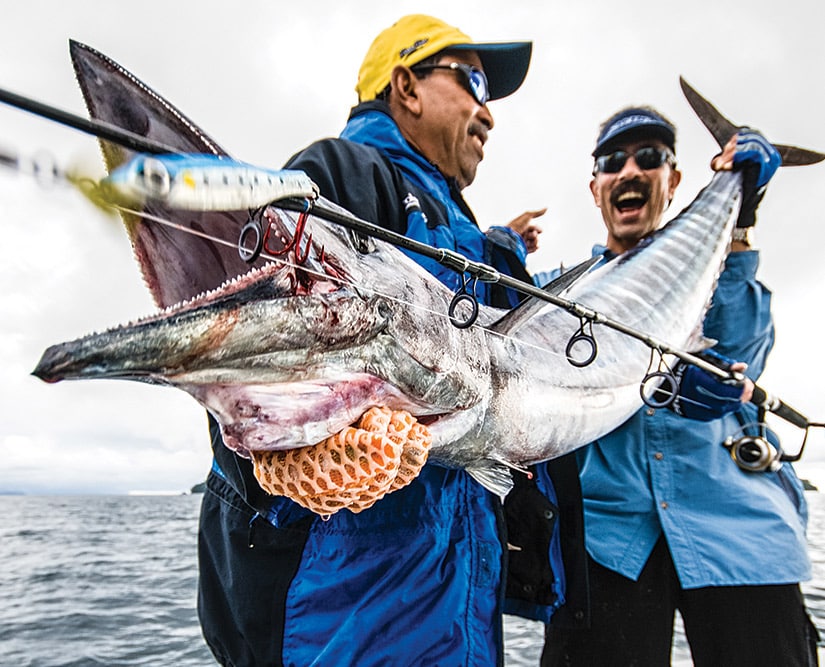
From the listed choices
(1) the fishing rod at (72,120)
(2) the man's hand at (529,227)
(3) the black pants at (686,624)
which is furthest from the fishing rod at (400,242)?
(2) the man's hand at (529,227)

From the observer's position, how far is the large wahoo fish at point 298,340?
896 mm

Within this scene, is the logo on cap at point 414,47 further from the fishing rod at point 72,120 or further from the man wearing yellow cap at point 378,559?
the fishing rod at point 72,120

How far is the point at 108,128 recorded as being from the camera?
66cm

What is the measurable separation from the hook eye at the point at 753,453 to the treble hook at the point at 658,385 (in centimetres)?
36

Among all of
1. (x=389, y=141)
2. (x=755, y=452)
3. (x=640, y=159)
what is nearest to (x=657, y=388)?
(x=755, y=452)

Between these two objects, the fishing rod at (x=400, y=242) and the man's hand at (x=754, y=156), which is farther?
the man's hand at (x=754, y=156)

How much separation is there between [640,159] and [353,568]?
263 cm

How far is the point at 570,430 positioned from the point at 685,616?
119 centimetres

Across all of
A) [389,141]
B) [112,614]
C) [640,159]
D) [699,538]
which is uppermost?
[640,159]

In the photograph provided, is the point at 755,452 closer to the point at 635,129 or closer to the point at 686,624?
the point at 686,624

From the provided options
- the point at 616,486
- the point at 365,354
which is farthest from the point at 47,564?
the point at 365,354

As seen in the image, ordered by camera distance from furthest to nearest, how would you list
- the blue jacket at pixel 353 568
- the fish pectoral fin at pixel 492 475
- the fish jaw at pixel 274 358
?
the fish pectoral fin at pixel 492 475 < the blue jacket at pixel 353 568 < the fish jaw at pixel 274 358

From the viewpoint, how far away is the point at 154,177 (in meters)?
0.61

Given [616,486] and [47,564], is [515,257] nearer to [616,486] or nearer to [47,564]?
[616,486]
